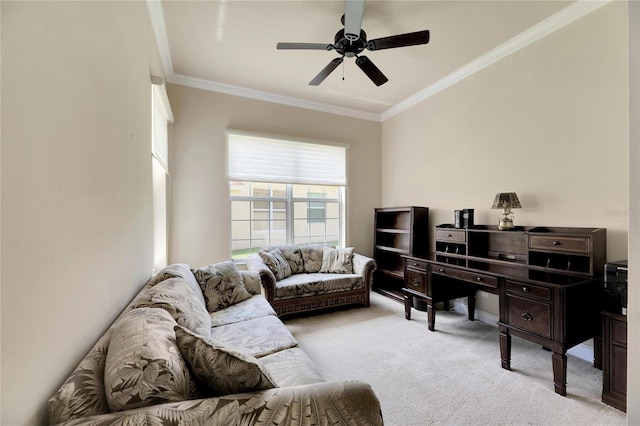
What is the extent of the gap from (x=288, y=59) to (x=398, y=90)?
5.59ft

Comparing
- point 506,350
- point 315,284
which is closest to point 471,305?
point 506,350

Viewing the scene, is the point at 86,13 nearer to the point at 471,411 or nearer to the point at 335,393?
the point at 335,393

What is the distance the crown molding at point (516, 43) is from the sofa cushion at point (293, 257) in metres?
2.88

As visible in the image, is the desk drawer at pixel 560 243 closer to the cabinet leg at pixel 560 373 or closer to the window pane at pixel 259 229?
the cabinet leg at pixel 560 373

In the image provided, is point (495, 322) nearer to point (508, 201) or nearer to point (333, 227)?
point (508, 201)

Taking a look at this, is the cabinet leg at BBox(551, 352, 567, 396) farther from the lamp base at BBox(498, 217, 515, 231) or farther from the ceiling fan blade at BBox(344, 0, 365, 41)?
the ceiling fan blade at BBox(344, 0, 365, 41)

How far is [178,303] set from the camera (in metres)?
1.63

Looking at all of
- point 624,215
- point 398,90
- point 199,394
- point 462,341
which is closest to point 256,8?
point 398,90

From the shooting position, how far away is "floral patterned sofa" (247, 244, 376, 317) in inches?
126

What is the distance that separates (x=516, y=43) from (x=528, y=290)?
2.52m

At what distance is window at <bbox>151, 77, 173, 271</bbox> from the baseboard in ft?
12.1

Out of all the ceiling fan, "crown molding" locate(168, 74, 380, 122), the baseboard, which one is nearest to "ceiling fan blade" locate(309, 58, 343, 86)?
the ceiling fan

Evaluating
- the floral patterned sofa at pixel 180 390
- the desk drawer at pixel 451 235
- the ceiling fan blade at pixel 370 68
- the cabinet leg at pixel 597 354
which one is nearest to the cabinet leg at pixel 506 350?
the cabinet leg at pixel 597 354

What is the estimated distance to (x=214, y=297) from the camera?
2.43 meters
